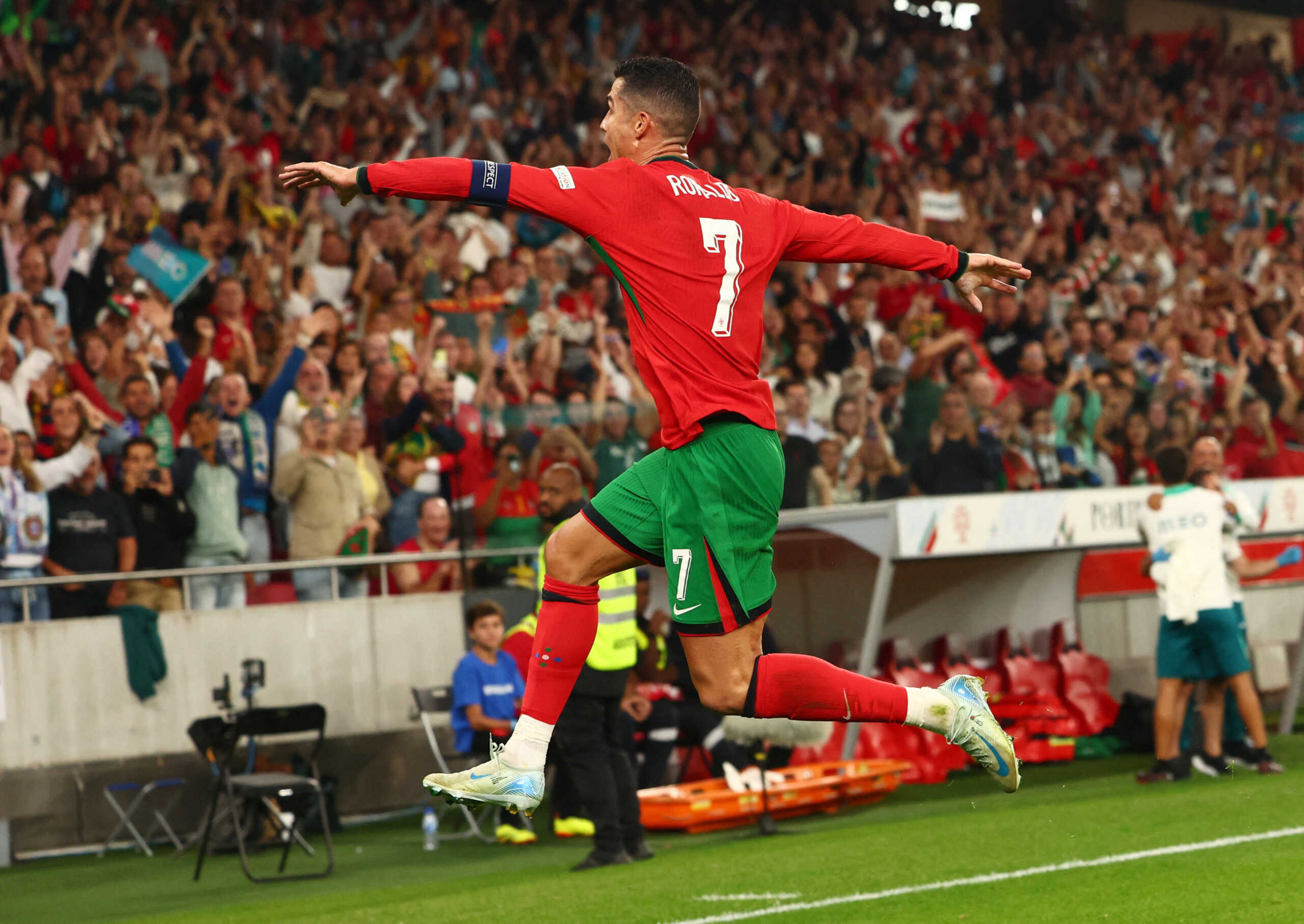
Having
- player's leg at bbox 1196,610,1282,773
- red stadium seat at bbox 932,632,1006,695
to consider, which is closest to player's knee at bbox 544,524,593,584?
player's leg at bbox 1196,610,1282,773

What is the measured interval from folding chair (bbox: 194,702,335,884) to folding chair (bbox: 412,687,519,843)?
812 millimetres

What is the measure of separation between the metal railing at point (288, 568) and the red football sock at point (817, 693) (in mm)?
6839

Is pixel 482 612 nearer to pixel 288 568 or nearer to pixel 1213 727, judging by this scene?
pixel 288 568

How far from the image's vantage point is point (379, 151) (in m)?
15.2

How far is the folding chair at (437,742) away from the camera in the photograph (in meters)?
10.6

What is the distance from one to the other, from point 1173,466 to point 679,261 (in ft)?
23.6

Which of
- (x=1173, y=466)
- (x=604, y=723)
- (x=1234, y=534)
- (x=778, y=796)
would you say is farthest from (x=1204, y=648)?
(x=604, y=723)

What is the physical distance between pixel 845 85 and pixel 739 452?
16.6 m

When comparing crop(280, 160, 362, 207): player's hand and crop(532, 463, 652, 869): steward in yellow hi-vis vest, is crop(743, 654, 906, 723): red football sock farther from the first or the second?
crop(532, 463, 652, 869): steward in yellow hi-vis vest

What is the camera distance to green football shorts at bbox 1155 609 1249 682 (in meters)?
10.9

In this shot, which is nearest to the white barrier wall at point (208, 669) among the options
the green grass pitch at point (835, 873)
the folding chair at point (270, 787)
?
the green grass pitch at point (835, 873)

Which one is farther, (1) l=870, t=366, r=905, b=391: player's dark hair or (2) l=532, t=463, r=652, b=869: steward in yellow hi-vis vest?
(1) l=870, t=366, r=905, b=391: player's dark hair

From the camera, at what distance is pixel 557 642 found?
15.9ft

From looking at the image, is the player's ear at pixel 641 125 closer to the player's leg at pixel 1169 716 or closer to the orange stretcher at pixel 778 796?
the orange stretcher at pixel 778 796
